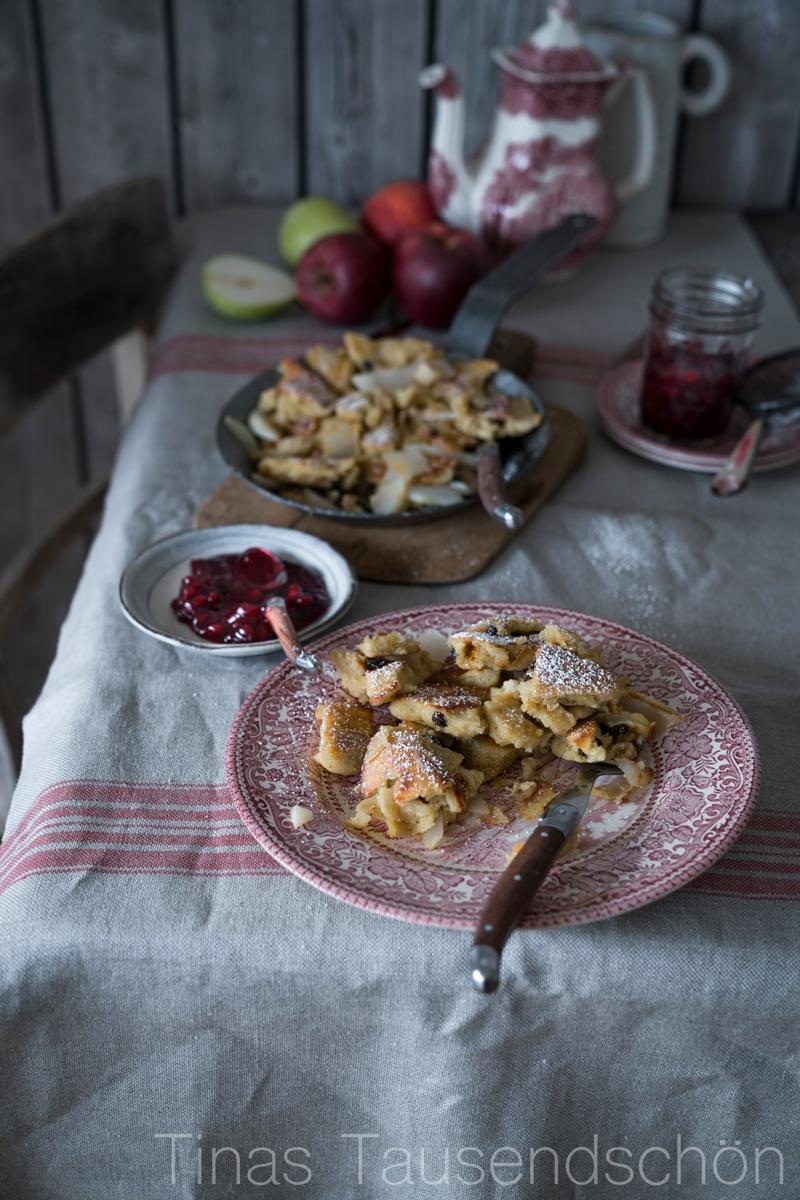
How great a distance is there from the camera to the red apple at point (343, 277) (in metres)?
1.57

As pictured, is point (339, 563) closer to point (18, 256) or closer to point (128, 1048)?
point (128, 1048)

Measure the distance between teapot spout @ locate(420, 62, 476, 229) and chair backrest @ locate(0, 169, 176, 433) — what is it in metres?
0.40

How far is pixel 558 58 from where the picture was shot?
5.20 feet

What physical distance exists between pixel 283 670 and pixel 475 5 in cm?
135

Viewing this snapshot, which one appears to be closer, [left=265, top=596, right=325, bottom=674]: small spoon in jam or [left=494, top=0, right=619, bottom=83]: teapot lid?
[left=265, top=596, right=325, bottom=674]: small spoon in jam

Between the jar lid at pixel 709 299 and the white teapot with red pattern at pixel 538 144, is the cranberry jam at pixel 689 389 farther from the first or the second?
the white teapot with red pattern at pixel 538 144

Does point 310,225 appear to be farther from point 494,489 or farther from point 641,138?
point 494,489

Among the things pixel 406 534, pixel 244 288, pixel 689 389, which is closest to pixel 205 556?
pixel 406 534

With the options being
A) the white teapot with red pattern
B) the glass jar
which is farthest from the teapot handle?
the glass jar

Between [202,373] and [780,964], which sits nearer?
[780,964]

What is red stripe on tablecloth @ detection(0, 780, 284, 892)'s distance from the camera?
0.80 metres

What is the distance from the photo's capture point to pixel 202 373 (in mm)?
1502

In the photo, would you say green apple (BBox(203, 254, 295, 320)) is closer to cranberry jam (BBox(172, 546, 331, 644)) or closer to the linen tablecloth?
cranberry jam (BBox(172, 546, 331, 644))

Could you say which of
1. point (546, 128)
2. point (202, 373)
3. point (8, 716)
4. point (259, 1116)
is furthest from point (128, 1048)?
point (546, 128)
